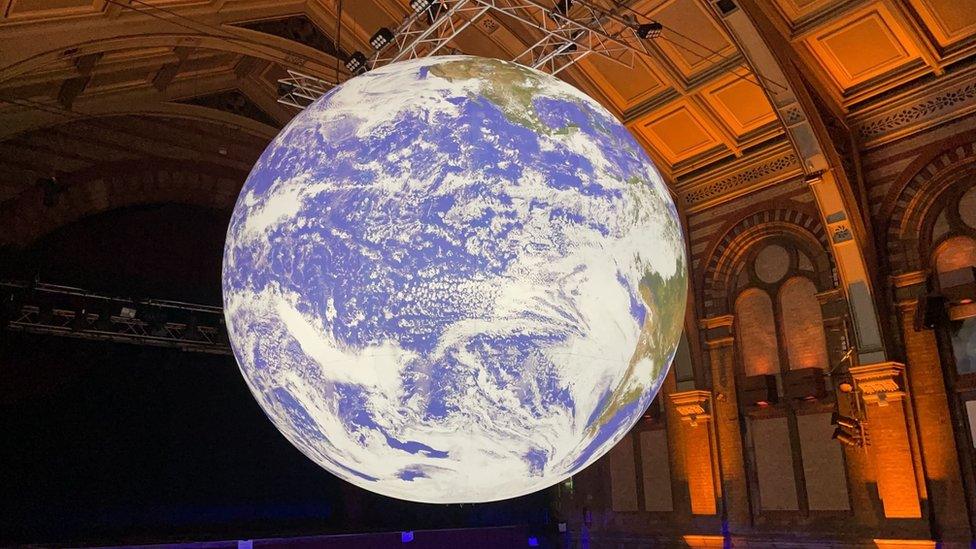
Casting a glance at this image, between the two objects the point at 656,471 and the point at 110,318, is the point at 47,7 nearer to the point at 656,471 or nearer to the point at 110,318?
the point at 110,318

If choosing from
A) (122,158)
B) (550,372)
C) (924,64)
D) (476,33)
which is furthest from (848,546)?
(122,158)

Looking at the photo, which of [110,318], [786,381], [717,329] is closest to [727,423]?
[786,381]

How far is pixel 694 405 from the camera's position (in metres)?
12.1

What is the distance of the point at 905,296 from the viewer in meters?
10.2

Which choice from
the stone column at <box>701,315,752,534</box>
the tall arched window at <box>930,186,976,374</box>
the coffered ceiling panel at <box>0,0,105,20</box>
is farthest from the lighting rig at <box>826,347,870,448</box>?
the coffered ceiling panel at <box>0,0,105,20</box>

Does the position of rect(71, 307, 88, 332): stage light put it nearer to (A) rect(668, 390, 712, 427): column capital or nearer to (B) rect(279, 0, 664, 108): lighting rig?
(B) rect(279, 0, 664, 108): lighting rig

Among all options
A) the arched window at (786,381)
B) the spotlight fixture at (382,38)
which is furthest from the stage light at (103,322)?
the arched window at (786,381)

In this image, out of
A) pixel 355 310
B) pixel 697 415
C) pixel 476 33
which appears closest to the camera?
pixel 355 310

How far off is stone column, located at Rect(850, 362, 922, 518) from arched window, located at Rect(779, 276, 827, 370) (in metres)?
0.91

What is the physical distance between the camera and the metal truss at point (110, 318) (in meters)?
11.2

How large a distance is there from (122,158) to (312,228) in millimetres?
12686

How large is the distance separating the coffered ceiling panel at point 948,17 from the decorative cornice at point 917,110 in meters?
0.51

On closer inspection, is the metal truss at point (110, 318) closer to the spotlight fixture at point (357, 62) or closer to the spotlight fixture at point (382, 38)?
the spotlight fixture at point (357, 62)

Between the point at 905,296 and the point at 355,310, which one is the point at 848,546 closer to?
the point at 905,296
